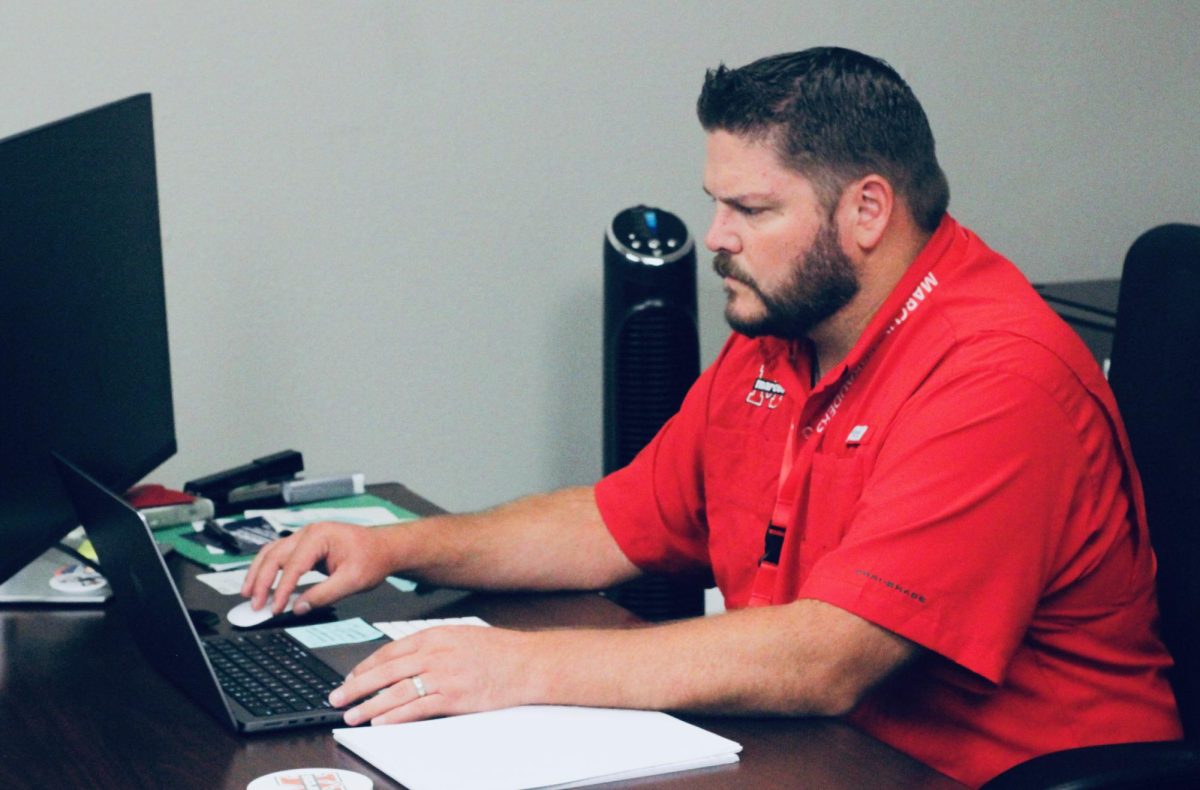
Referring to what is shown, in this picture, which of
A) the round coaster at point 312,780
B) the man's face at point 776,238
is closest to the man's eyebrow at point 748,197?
the man's face at point 776,238

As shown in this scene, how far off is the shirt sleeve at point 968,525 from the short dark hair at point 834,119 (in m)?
0.30

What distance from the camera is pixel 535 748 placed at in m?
1.23

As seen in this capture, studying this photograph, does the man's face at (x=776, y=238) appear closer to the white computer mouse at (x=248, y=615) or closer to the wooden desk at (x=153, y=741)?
the wooden desk at (x=153, y=741)

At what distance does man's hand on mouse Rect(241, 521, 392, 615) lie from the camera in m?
1.62

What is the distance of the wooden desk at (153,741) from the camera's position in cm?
120

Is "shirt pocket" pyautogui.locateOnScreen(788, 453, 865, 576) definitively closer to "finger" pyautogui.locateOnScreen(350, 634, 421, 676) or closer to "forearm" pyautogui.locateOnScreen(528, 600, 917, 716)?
"forearm" pyautogui.locateOnScreen(528, 600, 917, 716)

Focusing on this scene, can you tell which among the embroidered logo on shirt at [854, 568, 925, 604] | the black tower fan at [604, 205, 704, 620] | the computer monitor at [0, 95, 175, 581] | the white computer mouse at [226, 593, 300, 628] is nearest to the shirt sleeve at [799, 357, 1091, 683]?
the embroidered logo on shirt at [854, 568, 925, 604]

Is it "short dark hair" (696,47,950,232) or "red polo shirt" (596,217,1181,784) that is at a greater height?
"short dark hair" (696,47,950,232)

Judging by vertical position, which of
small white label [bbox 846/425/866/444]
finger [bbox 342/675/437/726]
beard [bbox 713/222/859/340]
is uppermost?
beard [bbox 713/222/859/340]

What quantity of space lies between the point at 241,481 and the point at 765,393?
2.56 ft

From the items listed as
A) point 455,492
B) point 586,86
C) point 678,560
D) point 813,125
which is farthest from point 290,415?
point 813,125

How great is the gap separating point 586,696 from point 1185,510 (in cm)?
63

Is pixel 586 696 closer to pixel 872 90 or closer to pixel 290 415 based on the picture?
pixel 872 90

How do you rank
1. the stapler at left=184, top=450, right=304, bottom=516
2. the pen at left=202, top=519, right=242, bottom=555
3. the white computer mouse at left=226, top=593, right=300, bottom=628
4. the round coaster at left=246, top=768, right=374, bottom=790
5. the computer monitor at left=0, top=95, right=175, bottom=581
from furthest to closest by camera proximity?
the stapler at left=184, top=450, right=304, bottom=516 < the pen at left=202, top=519, right=242, bottom=555 < the white computer mouse at left=226, top=593, right=300, bottom=628 < the computer monitor at left=0, top=95, right=175, bottom=581 < the round coaster at left=246, top=768, right=374, bottom=790
